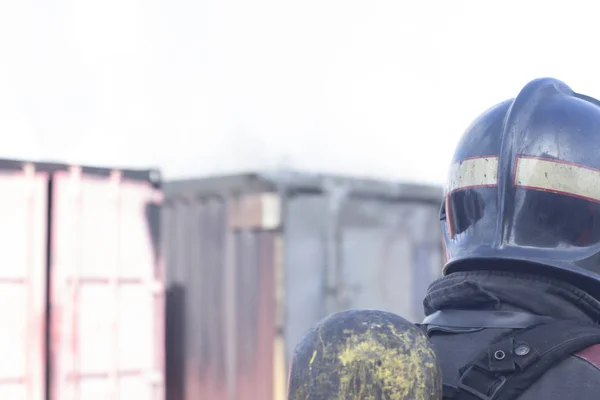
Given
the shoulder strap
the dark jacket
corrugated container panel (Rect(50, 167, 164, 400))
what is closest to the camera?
the shoulder strap

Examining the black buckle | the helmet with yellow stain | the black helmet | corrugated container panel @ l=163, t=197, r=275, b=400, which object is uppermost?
the black helmet

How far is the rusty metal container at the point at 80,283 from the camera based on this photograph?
24.8 ft

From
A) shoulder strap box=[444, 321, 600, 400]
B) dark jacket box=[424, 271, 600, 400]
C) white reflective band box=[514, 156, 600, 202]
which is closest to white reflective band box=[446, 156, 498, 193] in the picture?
white reflective band box=[514, 156, 600, 202]

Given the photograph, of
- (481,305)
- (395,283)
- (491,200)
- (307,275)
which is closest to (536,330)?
(481,305)

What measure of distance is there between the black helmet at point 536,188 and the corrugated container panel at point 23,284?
590cm

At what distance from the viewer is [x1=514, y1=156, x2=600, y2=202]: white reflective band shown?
2146 mm

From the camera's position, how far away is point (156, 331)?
837 centimetres

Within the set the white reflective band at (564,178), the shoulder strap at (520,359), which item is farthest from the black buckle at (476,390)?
the white reflective band at (564,178)

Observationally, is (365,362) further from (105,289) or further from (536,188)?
(105,289)

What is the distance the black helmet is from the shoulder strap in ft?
0.82

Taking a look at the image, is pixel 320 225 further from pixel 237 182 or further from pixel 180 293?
pixel 180 293

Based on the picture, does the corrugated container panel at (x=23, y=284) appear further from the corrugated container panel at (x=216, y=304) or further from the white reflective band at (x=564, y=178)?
the white reflective band at (x=564, y=178)

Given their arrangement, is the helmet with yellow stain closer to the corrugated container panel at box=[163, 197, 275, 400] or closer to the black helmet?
the black helmet

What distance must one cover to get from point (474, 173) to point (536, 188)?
0.61ft
